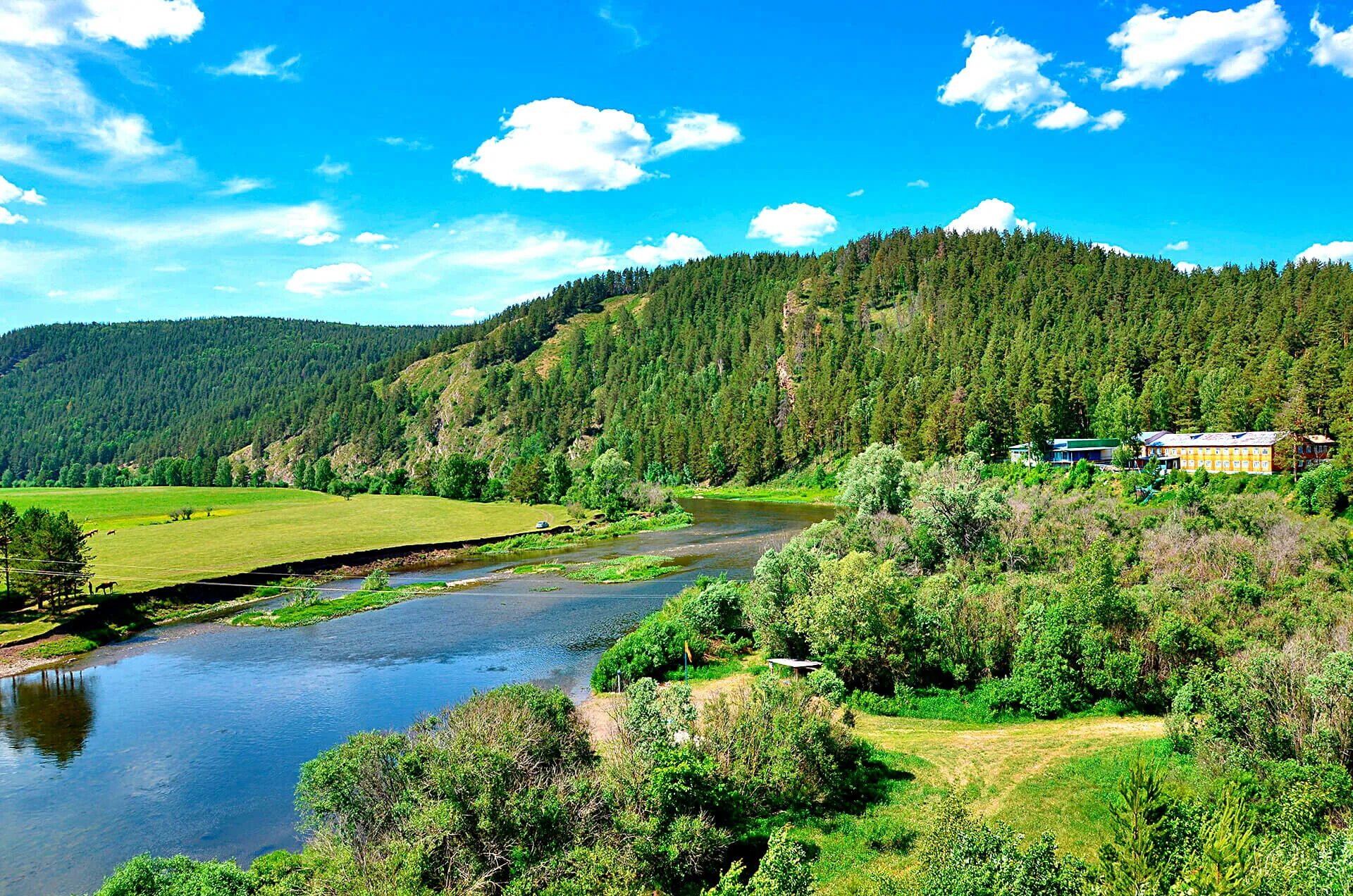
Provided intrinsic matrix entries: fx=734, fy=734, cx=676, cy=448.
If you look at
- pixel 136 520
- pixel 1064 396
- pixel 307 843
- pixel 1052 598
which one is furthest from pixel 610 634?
pixel 1064 396

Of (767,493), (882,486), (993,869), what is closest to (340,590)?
(882,486)

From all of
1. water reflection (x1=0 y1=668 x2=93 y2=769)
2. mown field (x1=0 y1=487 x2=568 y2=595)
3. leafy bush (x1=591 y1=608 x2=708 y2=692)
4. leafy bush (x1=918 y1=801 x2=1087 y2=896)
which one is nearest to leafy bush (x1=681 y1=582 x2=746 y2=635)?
leafy bush (x1=591 y1=608 x2=708 y2=692)

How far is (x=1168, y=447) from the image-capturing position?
80.1 meters

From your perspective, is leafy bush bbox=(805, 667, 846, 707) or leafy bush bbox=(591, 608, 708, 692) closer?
leafy bush bbox=(805, 667, 846, 707)

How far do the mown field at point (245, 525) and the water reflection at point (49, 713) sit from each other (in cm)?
1431

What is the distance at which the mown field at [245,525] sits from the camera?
65250mm

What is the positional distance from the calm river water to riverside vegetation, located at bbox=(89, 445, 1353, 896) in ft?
22.4

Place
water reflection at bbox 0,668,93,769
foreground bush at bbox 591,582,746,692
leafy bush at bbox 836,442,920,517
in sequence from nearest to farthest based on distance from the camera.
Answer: water reflection at bbox 0,668,93,769 → foreground bush at bbox 591,582,746,692 → leafy bush at bbox 836,442,920,517

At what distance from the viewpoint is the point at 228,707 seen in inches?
1437

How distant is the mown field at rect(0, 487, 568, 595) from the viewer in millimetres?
65250

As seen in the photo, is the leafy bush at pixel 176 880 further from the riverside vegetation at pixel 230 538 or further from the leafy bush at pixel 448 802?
the riverside vegetation at pixel 230 538

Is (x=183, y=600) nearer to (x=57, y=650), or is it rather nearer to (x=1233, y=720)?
(x=57, y=650)

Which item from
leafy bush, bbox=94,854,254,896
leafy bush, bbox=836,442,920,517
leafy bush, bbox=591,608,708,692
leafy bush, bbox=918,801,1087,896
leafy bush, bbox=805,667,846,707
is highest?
leafy bush, bbox=836,442,920,517

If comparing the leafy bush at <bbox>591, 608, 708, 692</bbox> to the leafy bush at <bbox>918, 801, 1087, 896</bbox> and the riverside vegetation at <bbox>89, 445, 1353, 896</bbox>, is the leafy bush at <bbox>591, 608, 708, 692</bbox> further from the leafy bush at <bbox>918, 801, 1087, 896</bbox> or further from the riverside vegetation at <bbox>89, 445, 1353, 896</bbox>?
the leafy bush at <bbox>918, 801, 1087, 896</bbox>
